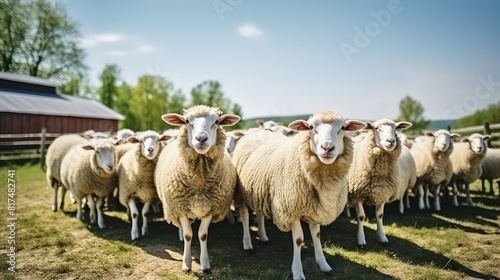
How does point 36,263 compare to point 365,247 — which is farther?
point 365,247

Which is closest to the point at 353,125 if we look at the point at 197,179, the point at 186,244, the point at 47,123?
the point at 197,179

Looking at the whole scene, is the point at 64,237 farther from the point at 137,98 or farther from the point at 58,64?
the point at 137,98

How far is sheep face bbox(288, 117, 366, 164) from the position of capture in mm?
3863

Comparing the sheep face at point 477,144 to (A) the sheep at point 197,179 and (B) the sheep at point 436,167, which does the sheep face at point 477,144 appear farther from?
(A) the sheep at point 197,179

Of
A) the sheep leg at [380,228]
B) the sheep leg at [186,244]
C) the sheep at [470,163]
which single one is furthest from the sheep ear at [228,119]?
the sheep at [470,163]

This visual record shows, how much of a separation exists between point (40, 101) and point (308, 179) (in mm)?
29251

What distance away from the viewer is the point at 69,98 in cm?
3194

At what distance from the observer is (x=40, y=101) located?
26984 millimetres

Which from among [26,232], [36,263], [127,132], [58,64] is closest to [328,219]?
[36,263]

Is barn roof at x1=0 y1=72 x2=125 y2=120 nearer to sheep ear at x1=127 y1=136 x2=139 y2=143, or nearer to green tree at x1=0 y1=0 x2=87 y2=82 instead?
green tree at x1=0 y1=0 x2=87 y2=82

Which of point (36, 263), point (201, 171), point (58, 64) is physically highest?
point (58, 64)

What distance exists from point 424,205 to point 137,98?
45340mm

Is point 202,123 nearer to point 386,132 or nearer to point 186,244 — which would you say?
point 186,244

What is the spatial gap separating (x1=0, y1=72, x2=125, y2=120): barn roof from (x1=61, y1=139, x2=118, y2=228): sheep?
62.5 feet
